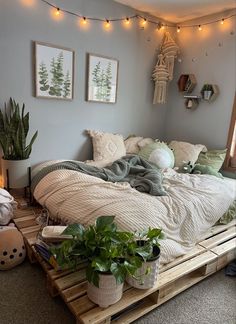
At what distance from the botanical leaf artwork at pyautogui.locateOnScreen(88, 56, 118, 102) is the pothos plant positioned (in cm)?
201

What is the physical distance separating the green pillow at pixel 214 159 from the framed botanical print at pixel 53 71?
1824 millimetres

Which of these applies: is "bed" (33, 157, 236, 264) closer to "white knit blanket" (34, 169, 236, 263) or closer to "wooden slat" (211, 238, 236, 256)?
"white knit blanket" (34, 169, 236, 263)

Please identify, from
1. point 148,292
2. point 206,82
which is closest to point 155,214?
point 148,292

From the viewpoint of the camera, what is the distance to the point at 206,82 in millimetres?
3291

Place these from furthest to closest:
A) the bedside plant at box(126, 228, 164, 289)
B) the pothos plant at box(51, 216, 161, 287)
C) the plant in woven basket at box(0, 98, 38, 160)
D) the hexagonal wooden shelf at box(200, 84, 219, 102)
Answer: the hexagonal wooden shelf at box(200, 84, 219, 102) → the plant in woven basket at box(0, 98, 38, 160) → the bedside plant at box(126, 228, 164, 289) → the pothos plant at box(51, 216, 161, 287)

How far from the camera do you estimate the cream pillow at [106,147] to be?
2977 millimetres

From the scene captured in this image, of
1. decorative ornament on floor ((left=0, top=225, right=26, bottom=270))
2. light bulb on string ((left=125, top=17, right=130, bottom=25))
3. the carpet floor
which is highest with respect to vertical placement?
light bulb on string ((left=125, top=17, right=130, bottom=25))

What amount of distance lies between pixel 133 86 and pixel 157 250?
2.49 metres

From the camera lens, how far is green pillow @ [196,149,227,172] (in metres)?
3.02

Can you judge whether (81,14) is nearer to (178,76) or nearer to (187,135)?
(178,76)

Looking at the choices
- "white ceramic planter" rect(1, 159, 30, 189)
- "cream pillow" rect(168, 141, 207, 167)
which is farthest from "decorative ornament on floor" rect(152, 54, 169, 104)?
"white ceramic planter" rect(1, 159, 30, 189)

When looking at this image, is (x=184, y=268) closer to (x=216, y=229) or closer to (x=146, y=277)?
(x=146, y=277)

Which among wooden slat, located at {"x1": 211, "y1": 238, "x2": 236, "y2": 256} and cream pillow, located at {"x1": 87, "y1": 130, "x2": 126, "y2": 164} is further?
cream pillow, located at {"x1": 87, "y1": 130, "x2": 126, "y2": 164}

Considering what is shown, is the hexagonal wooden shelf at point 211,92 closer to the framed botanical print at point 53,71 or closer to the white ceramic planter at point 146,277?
the framed botanical print at point 53,71
